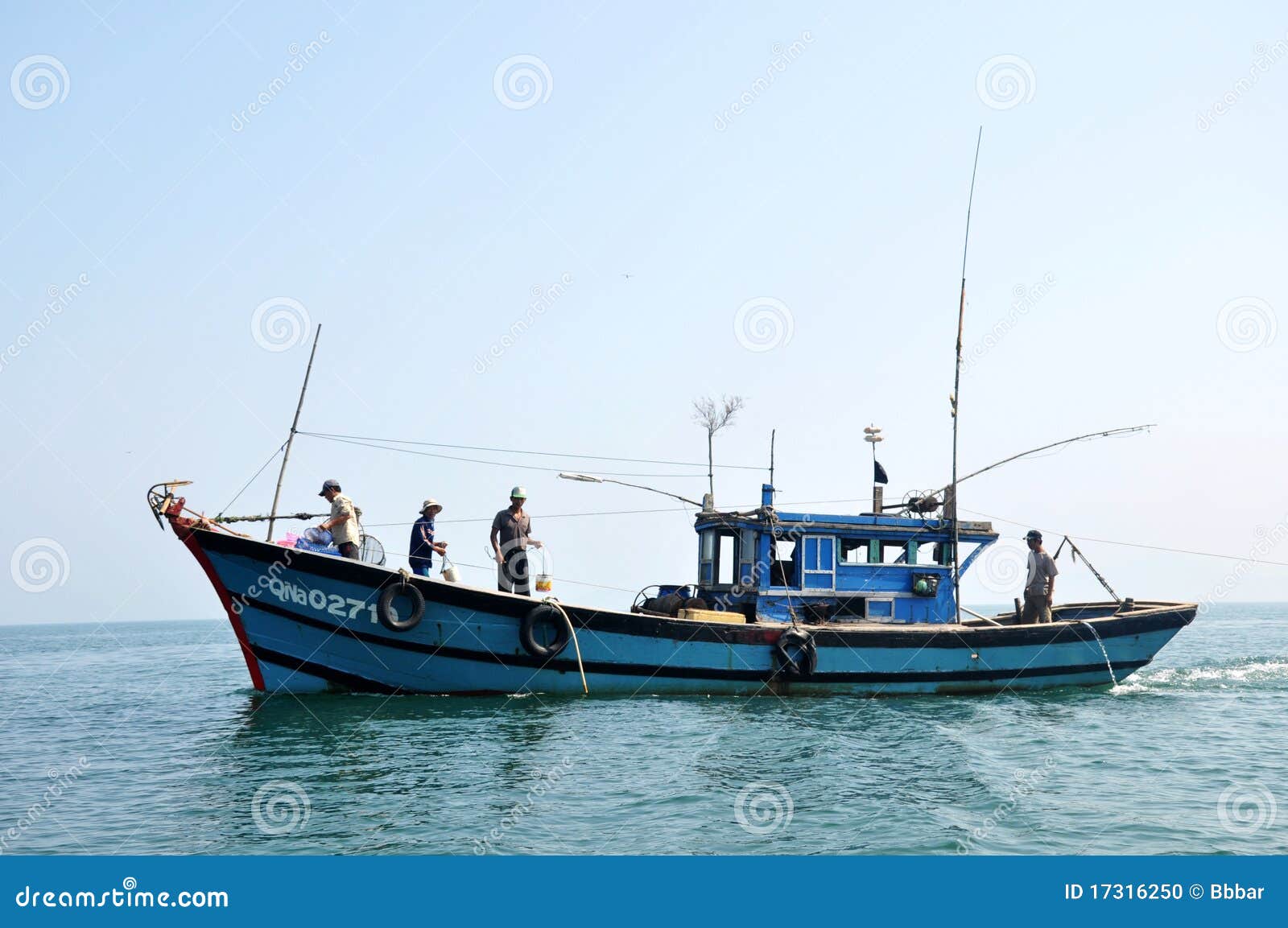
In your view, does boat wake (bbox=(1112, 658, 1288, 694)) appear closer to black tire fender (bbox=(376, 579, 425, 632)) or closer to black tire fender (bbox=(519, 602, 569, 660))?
black tire fender (bbox=(519, 602, 569, 660))

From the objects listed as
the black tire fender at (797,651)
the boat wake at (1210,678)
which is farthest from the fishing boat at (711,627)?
the boat wake at (1210,678)

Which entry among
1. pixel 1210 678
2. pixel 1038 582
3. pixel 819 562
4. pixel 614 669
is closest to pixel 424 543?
pixel 614 669

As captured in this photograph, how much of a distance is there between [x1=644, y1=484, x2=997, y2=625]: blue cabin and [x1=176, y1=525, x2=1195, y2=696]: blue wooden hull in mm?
921

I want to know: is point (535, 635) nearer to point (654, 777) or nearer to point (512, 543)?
point (512, 543)

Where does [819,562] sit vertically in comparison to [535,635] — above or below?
above

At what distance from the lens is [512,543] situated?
15.7m

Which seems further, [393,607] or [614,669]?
[614,669]

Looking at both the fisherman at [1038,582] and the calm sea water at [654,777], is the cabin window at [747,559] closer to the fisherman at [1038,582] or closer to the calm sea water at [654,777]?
the calm sea water at [654,777]

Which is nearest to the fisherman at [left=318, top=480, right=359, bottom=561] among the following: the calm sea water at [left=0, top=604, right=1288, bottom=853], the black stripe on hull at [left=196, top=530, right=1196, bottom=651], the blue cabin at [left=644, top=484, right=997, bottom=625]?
the black stripe on hull at [left=196, top=530, right=1196, bottom=651]

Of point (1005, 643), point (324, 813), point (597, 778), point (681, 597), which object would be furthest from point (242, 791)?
point (1005, 643)

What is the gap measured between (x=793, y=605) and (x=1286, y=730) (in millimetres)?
7415

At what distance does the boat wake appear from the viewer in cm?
2100

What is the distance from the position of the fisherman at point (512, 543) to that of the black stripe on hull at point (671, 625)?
0.41m

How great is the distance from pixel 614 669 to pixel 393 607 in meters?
3.43
